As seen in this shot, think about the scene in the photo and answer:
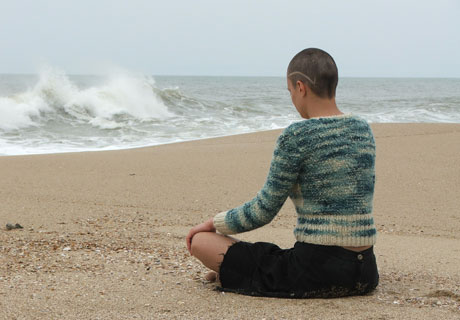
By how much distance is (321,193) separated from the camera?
2.76 m

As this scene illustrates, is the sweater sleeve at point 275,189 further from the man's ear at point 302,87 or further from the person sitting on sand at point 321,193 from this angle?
the man's ear at point 302,87

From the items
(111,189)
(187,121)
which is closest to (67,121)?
(187,121)

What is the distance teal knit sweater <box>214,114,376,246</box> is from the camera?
107 inches

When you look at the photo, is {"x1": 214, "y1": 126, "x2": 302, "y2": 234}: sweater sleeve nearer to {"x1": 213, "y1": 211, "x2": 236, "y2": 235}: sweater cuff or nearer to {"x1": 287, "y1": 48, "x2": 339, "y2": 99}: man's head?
{"x1": 213, "y1": 211, "x2": 236, "y2": 235}: sweater cuff

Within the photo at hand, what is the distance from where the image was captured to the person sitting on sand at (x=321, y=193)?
8.98ft

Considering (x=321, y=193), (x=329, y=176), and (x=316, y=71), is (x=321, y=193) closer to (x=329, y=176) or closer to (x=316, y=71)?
(x=329, y=176)

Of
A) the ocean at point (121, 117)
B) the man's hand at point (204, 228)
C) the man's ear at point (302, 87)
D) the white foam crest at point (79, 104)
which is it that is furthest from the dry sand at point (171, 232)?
the white foam crest at point (79, 104)

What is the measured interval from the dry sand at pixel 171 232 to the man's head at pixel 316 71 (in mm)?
1056

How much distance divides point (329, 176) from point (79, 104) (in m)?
17.5

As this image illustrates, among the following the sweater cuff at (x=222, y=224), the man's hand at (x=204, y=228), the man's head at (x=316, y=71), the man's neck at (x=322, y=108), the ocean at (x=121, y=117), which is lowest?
the ocean at (x=121, y=117)

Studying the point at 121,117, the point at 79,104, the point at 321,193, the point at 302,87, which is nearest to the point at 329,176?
the point at 321,193

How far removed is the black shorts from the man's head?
0.77 metres

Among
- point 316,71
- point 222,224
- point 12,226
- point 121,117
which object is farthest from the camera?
point 121,117

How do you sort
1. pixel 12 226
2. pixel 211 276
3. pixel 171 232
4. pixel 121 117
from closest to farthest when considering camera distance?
pixel 211 276 → pixel 12 226 → pixel 171 232 → pixel 121 117
